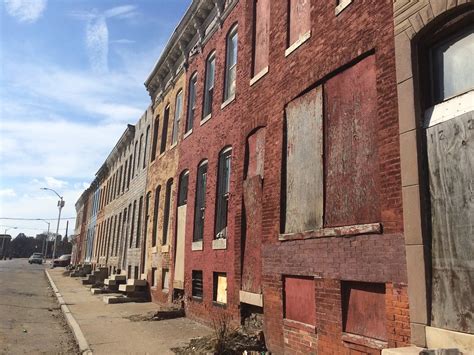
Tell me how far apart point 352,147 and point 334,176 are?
594 mm

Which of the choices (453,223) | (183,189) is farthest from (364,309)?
(183,189)

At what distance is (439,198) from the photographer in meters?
5.15

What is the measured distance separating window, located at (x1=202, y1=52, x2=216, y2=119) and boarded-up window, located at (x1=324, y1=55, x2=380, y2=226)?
7.29 m

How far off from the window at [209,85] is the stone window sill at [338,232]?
7221mm

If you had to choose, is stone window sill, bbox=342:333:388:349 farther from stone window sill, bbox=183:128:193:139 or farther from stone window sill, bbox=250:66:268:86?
stone window sill, bbox=183:128:193:139

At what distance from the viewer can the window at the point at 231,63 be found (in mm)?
12715

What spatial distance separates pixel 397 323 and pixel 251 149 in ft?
19.1

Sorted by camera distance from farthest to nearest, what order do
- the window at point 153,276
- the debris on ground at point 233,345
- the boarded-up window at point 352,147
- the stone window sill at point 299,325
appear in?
1. the window at point 153,276
2. the debris on ground at point 233,345
3. the stone window sill at point 299,325
4. the boarded-up window at point 352,147

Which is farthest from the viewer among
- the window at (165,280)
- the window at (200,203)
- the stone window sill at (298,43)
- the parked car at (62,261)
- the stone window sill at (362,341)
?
the parked car at (62,261)

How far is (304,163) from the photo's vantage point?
808 cm

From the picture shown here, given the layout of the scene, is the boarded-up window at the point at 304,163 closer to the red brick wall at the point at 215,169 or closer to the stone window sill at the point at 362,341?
the stone window sill at the point at 362,341

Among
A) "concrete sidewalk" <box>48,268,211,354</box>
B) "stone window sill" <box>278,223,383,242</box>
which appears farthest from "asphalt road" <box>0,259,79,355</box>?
"stone window sill" <box>278,223,383,242</box>

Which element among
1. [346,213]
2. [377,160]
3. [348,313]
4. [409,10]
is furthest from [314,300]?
[409,10]

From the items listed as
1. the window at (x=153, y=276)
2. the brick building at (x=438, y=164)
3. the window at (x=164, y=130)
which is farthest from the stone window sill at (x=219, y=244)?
the window at (x=164, y=130)
